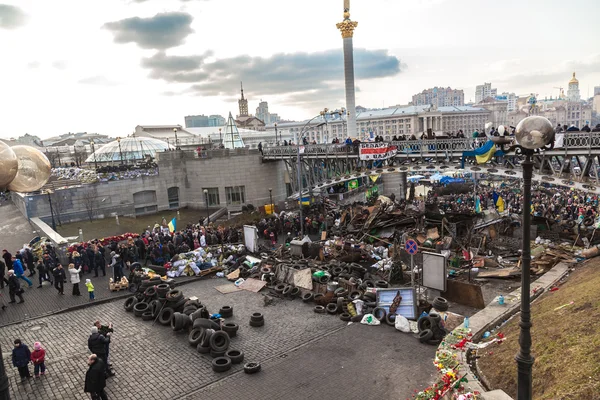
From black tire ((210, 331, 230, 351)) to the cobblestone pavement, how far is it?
448 millimetres

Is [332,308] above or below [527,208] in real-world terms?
below

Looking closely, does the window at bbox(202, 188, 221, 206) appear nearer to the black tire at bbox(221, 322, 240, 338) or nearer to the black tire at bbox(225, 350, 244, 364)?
the black tire at bbox(221, 322, 240, 338)

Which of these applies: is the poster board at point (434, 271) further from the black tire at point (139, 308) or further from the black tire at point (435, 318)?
the black tire at point (139, 308)

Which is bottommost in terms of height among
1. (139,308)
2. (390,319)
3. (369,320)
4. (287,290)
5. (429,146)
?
(369,320)

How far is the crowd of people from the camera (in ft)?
30.8

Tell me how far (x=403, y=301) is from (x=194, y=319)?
24.1ft

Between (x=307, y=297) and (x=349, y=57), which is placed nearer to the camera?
(x=307, y=297)

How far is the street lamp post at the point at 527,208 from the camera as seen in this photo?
19.5 ft

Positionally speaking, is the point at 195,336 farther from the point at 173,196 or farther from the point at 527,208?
the point at 173,196

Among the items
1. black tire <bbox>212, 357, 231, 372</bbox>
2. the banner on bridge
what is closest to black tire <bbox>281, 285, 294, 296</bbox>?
black tire <bbox>212, 357, 231, 372</bbox>

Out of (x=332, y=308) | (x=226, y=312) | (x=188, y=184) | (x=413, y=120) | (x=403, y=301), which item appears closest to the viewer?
(x=403, y=301)

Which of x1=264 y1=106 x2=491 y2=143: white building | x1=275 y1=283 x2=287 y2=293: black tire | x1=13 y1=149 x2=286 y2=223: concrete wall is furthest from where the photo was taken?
x1=264 y1=106 x2=491 y2=143: white building

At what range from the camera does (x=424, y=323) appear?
13508 millimetres

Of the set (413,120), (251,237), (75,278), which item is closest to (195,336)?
(75,278)
